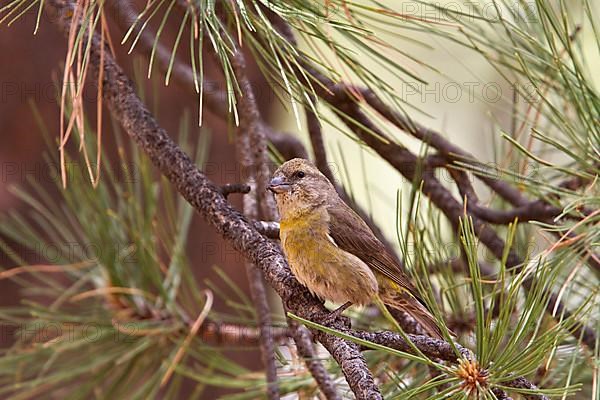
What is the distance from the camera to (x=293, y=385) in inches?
108

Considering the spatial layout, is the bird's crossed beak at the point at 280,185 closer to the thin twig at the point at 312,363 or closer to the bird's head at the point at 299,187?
the bird's head at the point at 299,187

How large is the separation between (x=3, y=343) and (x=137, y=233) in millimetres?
1638

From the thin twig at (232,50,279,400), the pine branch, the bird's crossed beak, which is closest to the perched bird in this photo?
the bird's crossed beak

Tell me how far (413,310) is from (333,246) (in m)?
0.34

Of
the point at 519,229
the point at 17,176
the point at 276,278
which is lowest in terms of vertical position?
the point at 519,229

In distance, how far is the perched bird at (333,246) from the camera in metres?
2.65

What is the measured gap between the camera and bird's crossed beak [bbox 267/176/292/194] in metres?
2.79

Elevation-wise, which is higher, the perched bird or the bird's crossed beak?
the bird's crossed beak

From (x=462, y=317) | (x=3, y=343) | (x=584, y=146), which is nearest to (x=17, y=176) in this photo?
(x=3, y=343)

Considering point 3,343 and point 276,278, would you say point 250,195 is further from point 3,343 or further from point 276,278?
point 3,343

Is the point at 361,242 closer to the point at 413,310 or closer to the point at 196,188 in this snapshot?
the point at 413,310

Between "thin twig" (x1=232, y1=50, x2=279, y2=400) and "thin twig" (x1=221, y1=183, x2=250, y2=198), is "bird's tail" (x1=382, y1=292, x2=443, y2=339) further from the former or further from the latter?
"thin twig" (x1=221, y1=183, x2=250, y2=198)

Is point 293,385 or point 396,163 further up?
point 396,163

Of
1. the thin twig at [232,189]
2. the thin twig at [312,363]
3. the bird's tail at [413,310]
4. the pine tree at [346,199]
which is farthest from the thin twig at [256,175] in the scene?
the bird's tail at [413,310]
